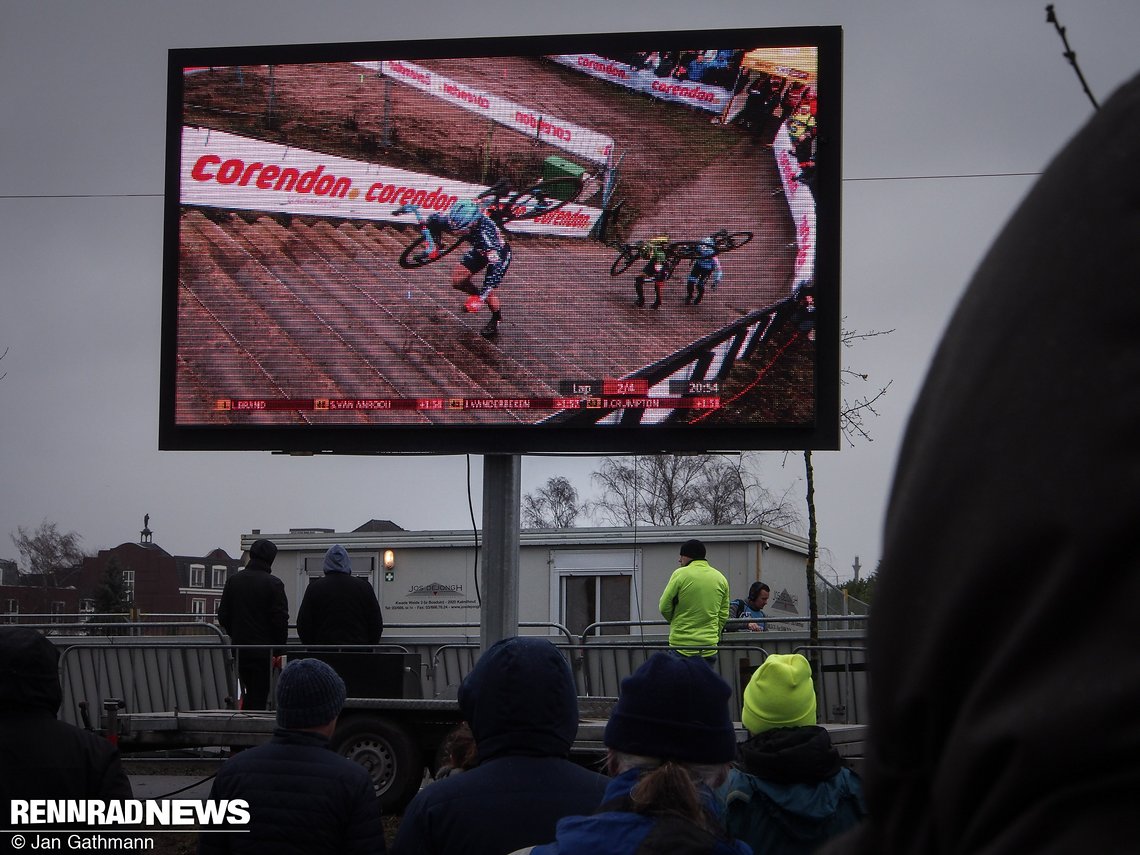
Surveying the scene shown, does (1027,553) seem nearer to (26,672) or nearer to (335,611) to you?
(26,672)

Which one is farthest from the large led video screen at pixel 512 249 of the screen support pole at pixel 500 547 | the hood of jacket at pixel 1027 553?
the hood of jacket at pixel 1027 553

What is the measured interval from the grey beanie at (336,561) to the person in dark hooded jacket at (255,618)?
2.50 feet

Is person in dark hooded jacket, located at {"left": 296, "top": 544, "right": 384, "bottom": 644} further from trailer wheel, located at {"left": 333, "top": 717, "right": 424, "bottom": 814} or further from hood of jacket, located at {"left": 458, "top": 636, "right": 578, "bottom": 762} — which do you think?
hood of jacket, located at {"left": 458, "top": 636, "right": 578, "bottom": 762}

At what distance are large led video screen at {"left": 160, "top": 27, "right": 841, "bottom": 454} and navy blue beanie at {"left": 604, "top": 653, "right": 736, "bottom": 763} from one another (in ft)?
20.6

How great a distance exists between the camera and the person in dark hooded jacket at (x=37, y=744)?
456cm

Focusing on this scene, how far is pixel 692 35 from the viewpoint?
982 cm

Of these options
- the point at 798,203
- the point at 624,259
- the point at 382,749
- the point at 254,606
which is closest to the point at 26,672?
the point at 624,259

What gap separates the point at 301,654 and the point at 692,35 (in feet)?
19.3

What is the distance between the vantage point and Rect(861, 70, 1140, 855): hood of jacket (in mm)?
692

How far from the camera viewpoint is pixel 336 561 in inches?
422

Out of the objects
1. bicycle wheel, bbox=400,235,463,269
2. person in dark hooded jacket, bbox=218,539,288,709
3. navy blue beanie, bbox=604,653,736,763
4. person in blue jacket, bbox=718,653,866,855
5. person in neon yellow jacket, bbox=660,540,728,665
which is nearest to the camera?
navy blue beanie, bbox=604,653,736,763

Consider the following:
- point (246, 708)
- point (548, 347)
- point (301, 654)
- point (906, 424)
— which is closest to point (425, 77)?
point (548, 347)

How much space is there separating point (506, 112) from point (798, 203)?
227cm

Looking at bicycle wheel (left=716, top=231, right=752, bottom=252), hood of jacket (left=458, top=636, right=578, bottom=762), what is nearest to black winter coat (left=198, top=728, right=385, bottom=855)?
hood of jacket (left=458, top=636, right=578, bottom=762)
